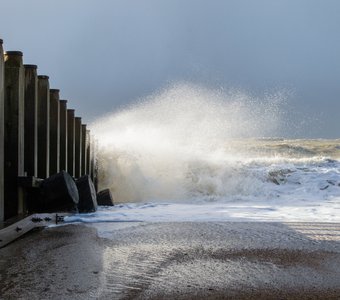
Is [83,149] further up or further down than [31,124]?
further down

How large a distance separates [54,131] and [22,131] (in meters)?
2.35

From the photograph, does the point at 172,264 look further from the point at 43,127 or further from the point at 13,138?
the point at 43,127

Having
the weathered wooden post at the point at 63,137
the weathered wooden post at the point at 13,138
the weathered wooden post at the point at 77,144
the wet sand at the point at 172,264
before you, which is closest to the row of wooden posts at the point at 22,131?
the weathered wooden post at the point at 13,138

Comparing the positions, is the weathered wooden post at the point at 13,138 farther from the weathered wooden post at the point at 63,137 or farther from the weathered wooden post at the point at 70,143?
the weathered wooden post at the point at 70,143

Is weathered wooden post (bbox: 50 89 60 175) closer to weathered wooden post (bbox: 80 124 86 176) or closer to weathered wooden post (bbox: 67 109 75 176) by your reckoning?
weathered wooden post (bbox: 67 109 75 176)

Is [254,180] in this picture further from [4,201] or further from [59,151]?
[4,201]

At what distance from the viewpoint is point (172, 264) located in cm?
414

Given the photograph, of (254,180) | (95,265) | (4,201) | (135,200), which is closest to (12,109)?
(4,201)

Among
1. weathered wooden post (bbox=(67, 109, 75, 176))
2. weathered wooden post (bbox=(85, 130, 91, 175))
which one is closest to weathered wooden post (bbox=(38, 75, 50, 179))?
weathered wooden post (bbox=(67, 109, 75, 176))

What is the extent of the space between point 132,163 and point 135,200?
1603 mm

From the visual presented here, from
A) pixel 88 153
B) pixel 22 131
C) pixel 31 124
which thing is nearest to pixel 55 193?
pixel 22 131

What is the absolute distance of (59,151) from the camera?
948cm

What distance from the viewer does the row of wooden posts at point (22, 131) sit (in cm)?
650

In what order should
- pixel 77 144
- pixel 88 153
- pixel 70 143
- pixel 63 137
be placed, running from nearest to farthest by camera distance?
pixel 63 137 < pixel 70 143 < pixel 77 144 < pixel 88 153
